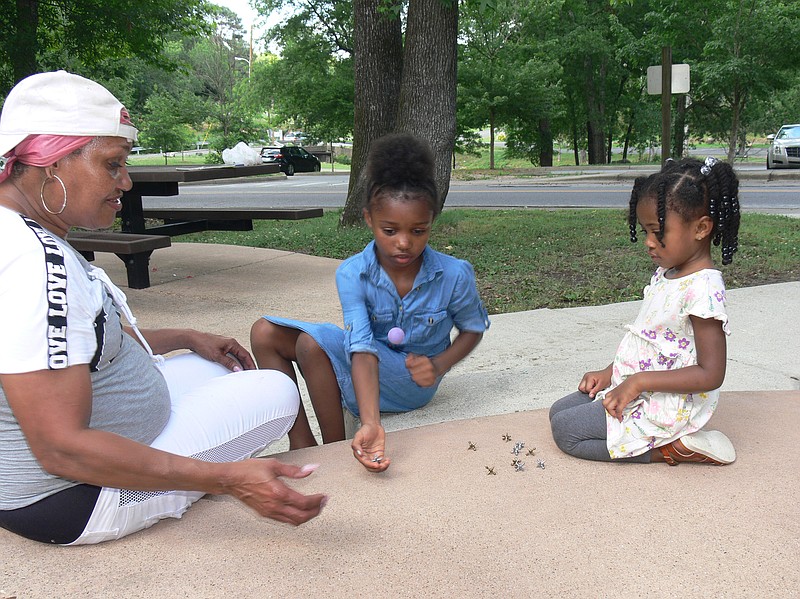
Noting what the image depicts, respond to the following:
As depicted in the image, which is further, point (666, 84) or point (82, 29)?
point (82, 29)

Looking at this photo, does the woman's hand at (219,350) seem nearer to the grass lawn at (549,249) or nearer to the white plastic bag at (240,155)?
the grass lawn at (549,249)

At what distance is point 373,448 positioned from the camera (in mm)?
2607

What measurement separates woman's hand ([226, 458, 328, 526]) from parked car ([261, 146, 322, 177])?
30053 millimetres

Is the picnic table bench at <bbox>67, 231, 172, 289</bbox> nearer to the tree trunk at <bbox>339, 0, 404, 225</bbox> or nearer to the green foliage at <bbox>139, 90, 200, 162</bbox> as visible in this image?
the tree trunk at <bbox>339, 0, 404, 225</bbox>

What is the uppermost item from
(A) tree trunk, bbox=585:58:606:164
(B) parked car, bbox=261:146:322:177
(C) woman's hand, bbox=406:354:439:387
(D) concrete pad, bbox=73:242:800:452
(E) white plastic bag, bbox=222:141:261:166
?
(A) tree trunk, bbox=585:58:606:164

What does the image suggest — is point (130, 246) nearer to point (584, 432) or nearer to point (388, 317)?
point (388, 317)

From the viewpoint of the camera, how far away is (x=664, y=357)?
259 centimetres

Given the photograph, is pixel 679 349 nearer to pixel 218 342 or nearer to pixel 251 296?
pixel 218 342

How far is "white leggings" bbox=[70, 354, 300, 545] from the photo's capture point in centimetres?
216

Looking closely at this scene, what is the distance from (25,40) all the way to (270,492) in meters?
12.9

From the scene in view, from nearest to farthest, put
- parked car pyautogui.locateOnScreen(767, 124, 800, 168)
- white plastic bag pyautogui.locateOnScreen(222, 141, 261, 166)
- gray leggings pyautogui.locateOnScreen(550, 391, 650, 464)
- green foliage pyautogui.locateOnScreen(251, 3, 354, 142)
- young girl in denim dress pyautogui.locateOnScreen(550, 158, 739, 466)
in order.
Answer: young girl in denim dress pyautogui.locateOnScreen(550, 158, 739, 466) → gray leggings pyautogui.locateOnScreen(550, 391, 650, 464) → white plastic bag pyautogui.locateOnScreen(222, 141, 261, 166) → parked car pyautogui.locateOnScreen(767, 124, 800, 168) → green foliage pyautogui.locateOnScreen(251, 3, 354, 142)

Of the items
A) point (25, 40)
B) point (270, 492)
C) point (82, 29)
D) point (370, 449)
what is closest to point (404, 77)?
point (370, 449)

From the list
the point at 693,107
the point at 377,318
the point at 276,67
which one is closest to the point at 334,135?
the point at 276,67

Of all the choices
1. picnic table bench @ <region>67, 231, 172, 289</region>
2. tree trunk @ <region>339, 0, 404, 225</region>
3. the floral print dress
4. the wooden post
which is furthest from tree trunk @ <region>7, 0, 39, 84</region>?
the floral print dress
